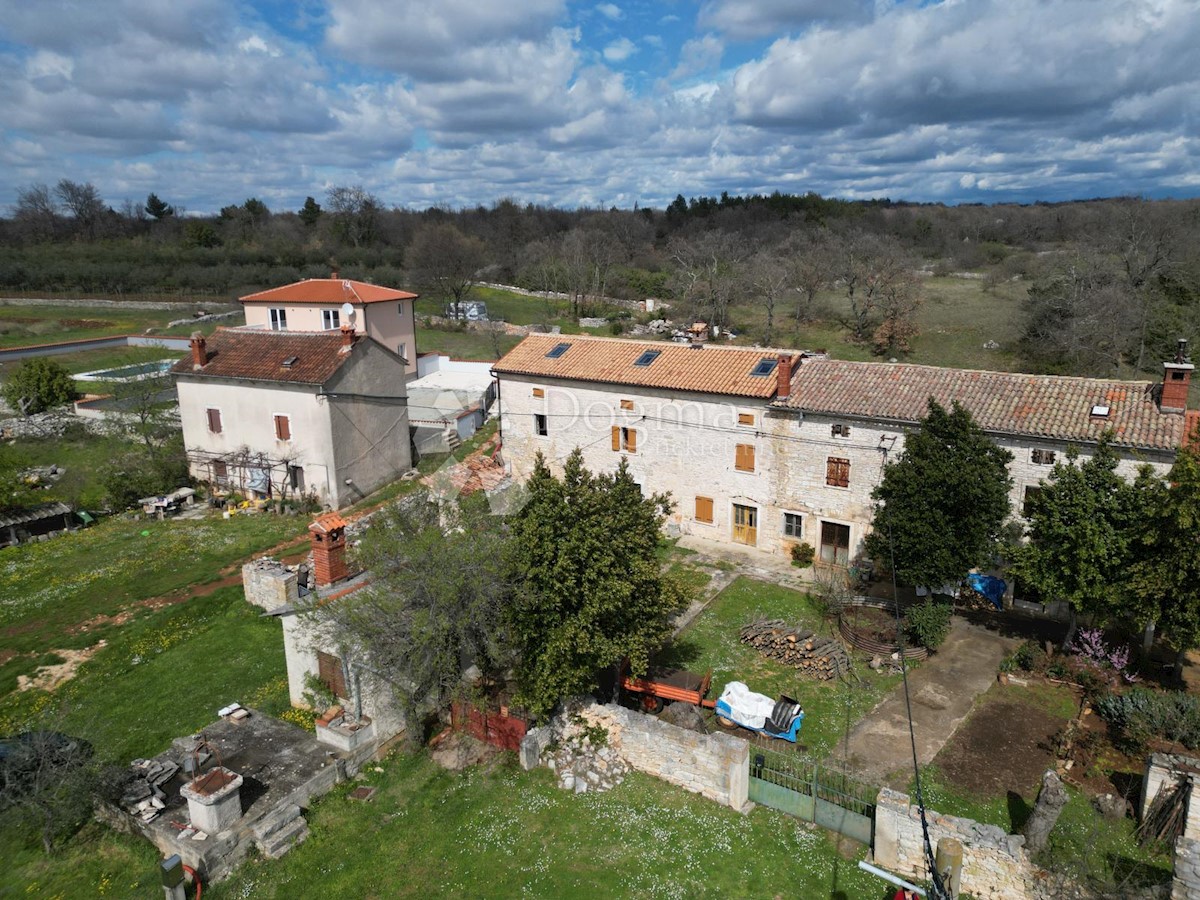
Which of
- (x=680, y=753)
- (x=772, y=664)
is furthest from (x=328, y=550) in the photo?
(x=772, y=664)

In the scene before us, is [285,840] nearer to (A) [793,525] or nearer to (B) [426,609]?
(B) [426,609]

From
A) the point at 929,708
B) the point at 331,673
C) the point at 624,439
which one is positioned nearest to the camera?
the point at 331,673

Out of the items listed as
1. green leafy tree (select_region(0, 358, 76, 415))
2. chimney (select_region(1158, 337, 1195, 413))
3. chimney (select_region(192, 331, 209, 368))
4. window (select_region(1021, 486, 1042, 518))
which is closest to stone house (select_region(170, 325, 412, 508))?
chimney (select_region(192, 331, 209, 368))

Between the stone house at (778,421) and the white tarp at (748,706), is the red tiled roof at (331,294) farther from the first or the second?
the white tarp at (748,706)

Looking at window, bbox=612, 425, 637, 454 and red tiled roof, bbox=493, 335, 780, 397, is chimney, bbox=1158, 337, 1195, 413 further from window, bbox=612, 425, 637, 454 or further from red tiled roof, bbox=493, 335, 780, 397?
window, bbox=612, 425, 637, 454

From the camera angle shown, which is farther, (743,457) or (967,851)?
(743,457)

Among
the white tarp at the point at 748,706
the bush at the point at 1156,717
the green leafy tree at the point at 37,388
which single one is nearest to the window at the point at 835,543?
the bush at the point at 1156,717
